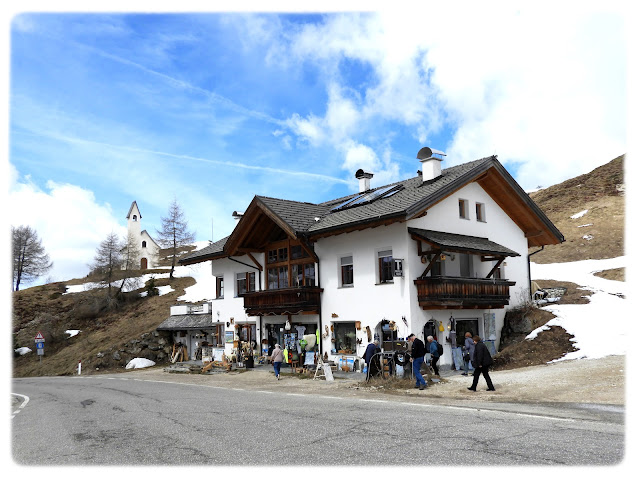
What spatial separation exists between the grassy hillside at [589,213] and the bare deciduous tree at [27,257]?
186ft

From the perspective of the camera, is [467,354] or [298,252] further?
[298,252]

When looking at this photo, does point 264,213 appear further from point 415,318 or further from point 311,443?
point 311,443

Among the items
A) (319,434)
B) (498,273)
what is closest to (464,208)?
(498,273)

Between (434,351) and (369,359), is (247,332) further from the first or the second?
(434,351)

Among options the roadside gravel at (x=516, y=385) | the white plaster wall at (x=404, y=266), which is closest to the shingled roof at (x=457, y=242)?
the white plaster wall at (x=404, y=266)

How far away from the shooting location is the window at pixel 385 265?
2347 centimetres

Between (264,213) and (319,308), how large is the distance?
5602 millimetres

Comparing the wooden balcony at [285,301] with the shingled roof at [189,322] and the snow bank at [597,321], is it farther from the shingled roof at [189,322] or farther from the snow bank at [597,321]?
the snow bank at [597,321]

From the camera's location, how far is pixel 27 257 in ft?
222

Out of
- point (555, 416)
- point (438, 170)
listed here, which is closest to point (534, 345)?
point (438, 170)

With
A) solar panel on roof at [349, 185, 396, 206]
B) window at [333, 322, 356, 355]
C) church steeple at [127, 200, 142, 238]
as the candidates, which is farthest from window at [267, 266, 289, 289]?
church steeple at [127, 200, 142, 238]

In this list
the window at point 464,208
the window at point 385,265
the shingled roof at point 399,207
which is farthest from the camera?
the window at point 464,208

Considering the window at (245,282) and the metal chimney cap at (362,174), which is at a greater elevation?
the metal chimney cap at (362,174)

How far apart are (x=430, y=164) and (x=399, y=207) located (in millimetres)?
5502
